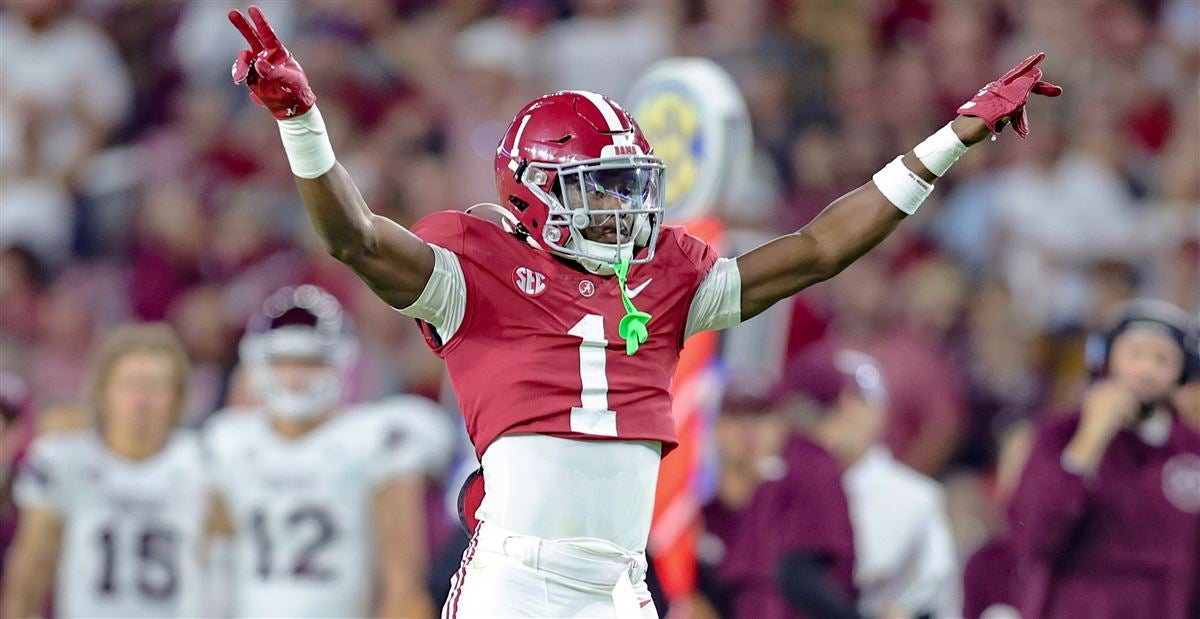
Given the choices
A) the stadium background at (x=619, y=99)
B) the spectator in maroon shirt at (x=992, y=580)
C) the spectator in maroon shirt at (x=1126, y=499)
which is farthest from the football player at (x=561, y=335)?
the stadium background at (x=619, y=99)

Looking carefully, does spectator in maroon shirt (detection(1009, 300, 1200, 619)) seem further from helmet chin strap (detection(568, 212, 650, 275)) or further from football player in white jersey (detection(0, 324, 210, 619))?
football player in white jersey (detection(0, 324, 210, 619))

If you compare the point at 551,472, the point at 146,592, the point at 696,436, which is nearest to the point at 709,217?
the point at 696,436

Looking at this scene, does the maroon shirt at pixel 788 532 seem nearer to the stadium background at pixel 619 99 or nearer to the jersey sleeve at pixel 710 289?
the jersey sleeve at pixel 710 289

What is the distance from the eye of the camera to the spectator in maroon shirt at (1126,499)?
630 centimetres

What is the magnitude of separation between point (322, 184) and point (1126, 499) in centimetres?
337

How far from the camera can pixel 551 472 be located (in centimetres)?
411

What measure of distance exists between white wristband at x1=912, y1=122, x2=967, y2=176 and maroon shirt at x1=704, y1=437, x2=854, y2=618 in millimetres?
2086

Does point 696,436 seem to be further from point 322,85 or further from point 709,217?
point 322,85

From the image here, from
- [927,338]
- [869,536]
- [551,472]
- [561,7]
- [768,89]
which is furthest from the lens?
[561,7]

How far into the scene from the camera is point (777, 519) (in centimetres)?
644

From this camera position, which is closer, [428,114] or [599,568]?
[599,568]

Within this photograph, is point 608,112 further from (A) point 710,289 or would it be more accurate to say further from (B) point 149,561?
(B) point 149,561

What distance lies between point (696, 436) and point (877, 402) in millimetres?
641

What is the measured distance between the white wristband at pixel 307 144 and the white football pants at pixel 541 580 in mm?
847
